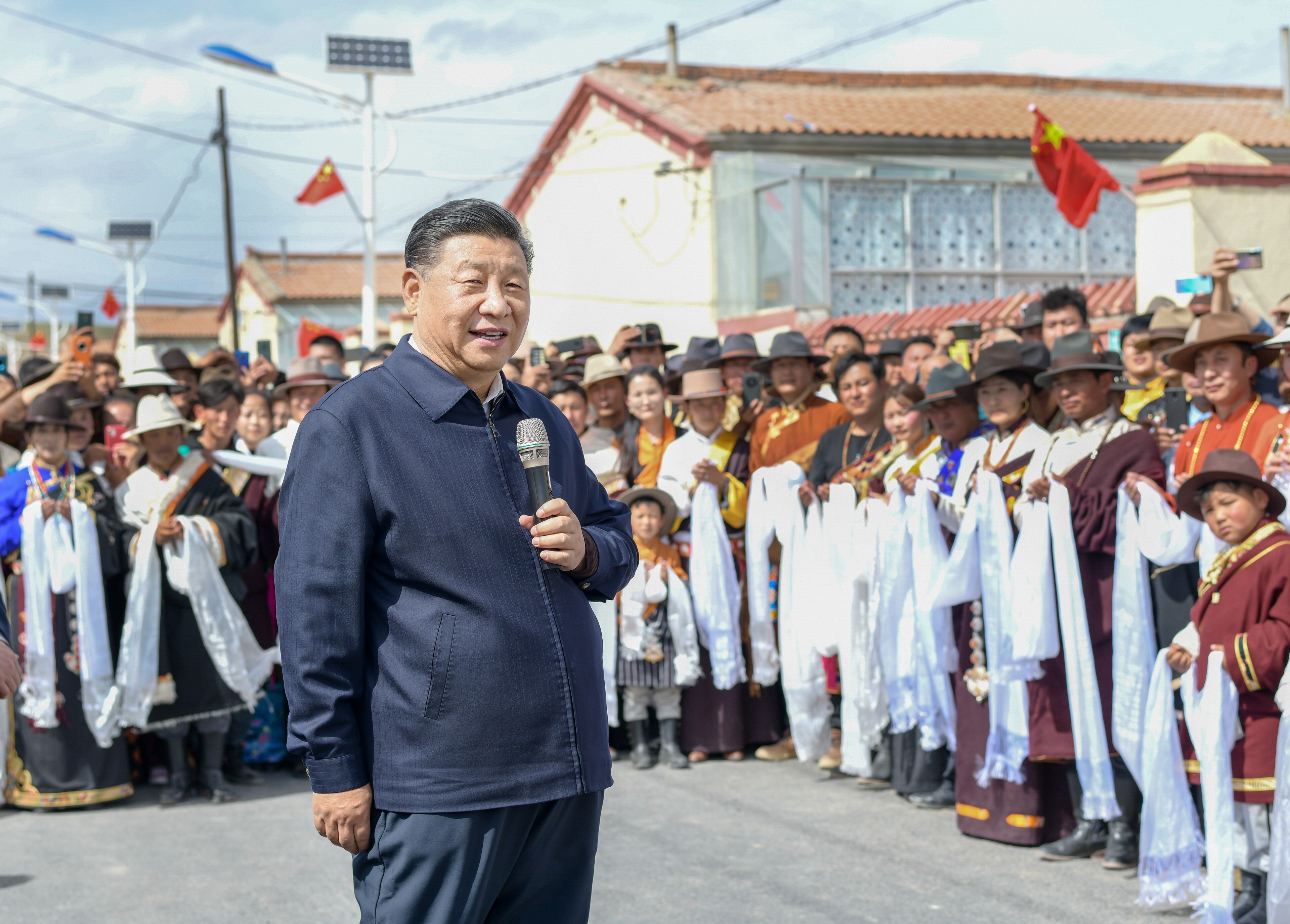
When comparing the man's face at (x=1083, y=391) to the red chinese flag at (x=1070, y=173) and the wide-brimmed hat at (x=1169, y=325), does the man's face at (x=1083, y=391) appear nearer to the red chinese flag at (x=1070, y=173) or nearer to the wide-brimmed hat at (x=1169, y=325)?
the wide-brimmed hat at (x=1169, y=325)

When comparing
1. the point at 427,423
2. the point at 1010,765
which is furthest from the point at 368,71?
the point at 427,423

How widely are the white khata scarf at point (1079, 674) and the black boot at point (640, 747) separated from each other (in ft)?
8.84

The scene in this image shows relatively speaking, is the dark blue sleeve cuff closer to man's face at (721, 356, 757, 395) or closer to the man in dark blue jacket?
the man in dark blue jacket

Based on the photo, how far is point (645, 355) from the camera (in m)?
9.92

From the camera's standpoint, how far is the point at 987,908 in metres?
4.86

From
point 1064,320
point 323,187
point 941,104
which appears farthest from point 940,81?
point 1064,320

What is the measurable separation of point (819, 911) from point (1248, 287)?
26.1 feet

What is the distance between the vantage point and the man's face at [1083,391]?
5.65 meters

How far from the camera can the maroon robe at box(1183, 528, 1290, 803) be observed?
440 cm

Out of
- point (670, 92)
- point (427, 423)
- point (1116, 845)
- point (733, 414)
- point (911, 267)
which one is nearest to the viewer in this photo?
point (427, 423)

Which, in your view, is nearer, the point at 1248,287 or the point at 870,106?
the point at 1248,287

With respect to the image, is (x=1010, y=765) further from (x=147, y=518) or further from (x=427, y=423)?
(x=147, y=518)

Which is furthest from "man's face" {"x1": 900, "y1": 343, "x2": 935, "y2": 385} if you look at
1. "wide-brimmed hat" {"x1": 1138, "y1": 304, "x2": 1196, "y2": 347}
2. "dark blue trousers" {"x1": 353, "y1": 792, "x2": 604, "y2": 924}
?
"dark blue trousers" {"x1": 353, "y1": 792, "x2": 604, "y2": 924}

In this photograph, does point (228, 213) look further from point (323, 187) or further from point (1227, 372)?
point (1227, 372)
